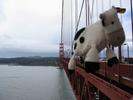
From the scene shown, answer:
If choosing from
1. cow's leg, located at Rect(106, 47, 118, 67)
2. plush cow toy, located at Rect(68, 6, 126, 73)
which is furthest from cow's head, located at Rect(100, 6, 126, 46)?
cow's leg, located at Rect(106, 47, 118, 67)

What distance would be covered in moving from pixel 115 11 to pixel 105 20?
12cm

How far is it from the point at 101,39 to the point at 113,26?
0.37 meters

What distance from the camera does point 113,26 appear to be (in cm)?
322

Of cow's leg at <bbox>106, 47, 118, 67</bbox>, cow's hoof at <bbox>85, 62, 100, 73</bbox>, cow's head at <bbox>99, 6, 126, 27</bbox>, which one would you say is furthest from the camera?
cow's leg at <bbox>106, 47, 118, 67</bbox>

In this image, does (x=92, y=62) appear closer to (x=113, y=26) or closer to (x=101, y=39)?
(x=101, y=39)

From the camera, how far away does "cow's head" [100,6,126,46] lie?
125 inches

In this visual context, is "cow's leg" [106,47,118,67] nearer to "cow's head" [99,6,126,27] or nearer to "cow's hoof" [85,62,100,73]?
"cow's hoof" [85,62,100,73]

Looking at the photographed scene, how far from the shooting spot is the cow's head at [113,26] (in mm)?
3164

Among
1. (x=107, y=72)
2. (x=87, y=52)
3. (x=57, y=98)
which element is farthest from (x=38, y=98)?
(x=87, y=52)

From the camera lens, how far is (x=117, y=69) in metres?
4.74

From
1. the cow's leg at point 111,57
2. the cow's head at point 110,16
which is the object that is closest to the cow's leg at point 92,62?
the cow's leg at point 111,57

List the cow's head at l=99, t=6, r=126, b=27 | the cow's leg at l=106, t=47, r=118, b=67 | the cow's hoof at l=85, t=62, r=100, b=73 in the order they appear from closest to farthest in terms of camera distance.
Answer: the cow's head at l=99, t=6, r=126, b=27 < the cow's hoof at l=85, t=62, r=100, b=73 < the cow's leg at l=106, t=47, r=118, b=67

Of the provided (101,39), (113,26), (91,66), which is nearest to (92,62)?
(91,66)

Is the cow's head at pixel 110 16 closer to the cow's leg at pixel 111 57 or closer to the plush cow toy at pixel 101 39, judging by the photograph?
the plush cow toy at pixel 101 39
